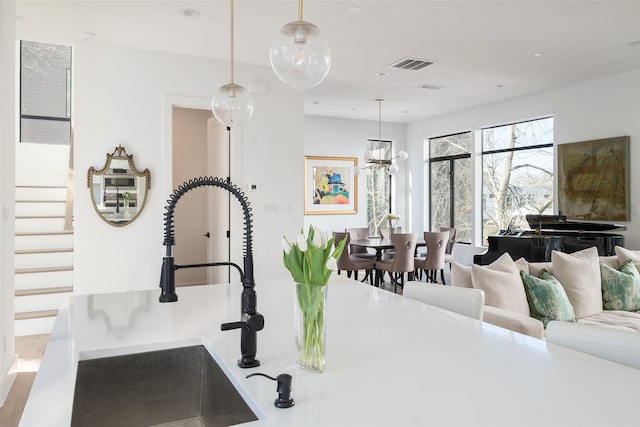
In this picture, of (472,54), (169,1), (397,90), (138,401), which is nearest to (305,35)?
(138,401)

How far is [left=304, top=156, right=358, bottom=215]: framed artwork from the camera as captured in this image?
896 centimetres

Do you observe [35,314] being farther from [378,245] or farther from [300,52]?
[300,52]

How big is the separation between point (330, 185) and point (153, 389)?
311 inches

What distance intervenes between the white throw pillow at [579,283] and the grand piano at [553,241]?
5.04 ft

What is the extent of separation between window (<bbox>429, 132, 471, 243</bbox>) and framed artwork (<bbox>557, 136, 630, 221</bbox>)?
2.08m

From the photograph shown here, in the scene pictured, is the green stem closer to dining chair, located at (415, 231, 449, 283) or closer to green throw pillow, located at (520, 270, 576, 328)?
green throw pillow, located at (520, 270, 576, 328)

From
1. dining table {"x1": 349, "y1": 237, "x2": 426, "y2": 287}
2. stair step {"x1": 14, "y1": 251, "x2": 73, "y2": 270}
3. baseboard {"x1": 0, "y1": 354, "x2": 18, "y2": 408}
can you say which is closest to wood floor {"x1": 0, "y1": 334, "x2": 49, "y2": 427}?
baseboard {"x1": 0, "y1": 354, "x2": 18, "y2": 408}

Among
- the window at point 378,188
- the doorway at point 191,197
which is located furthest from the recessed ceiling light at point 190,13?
the window at point 378,188

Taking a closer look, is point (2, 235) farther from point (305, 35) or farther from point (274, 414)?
point (274, 414)

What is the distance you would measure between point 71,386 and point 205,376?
1.23 ft

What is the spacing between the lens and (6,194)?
321 cm

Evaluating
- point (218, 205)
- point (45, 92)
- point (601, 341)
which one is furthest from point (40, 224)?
point (601, 341)

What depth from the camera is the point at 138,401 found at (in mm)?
1342

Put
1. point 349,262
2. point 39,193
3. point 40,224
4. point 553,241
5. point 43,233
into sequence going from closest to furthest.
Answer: point 553,241, point 43,233, point 40,224, point 39,193, point 349,262
